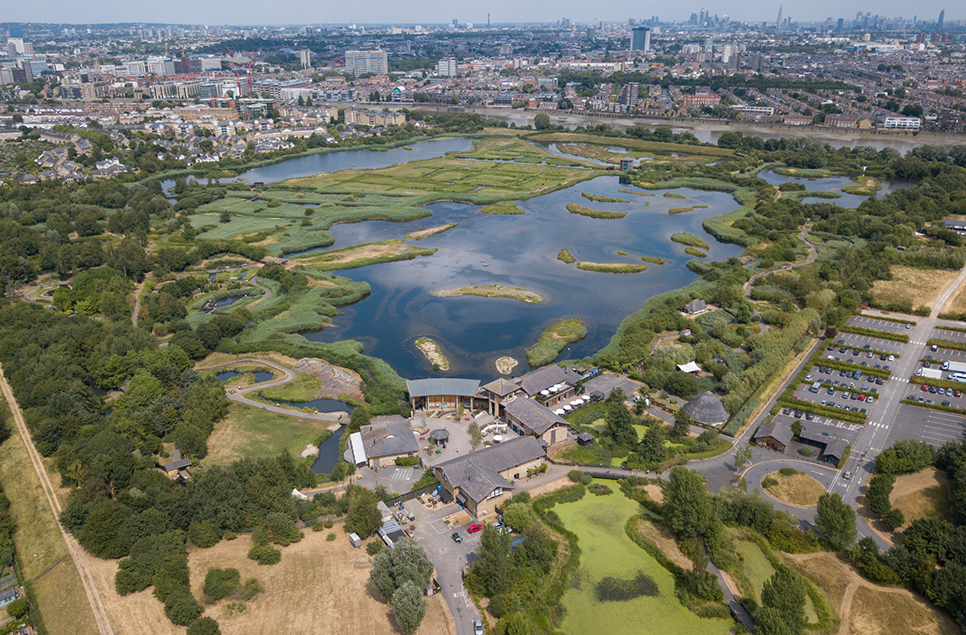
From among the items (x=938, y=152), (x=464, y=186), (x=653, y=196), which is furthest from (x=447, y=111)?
(x=938, y=152)

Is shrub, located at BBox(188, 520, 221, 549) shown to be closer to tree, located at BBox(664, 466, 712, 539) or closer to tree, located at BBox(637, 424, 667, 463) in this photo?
tree, located at BBox(664, 466, 712, 539)

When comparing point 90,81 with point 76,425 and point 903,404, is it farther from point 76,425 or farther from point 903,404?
point 903,404

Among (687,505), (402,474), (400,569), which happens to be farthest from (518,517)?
(687,505)

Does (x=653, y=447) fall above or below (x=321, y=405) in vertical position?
above

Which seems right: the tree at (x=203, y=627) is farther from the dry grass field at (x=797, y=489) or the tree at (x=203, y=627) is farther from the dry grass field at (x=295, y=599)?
the dry grass field at (x=797, y=489)

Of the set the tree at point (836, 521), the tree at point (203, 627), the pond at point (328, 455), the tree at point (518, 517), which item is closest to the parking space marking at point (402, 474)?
the pond at point (328, 455)

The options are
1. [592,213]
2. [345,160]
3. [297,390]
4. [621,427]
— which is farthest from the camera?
[345,160]

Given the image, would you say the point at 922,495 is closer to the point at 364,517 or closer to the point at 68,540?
the point at 364,517
